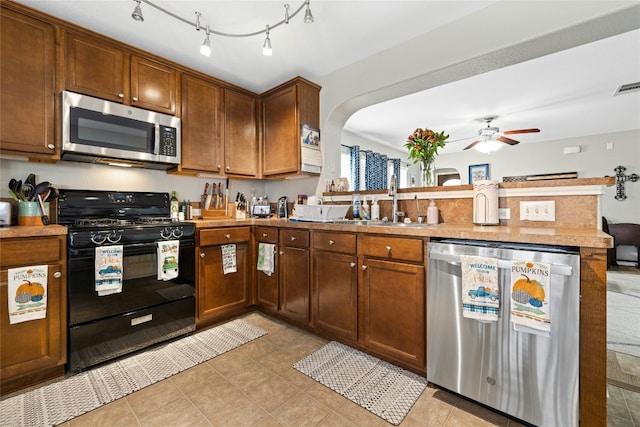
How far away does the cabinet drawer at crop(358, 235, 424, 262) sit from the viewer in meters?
1.70

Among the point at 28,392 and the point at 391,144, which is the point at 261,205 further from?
the point at 391,144

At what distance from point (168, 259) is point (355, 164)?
11.9 ft

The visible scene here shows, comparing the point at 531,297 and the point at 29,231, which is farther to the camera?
the point at 29,231

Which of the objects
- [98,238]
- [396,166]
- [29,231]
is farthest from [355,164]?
[29,231]

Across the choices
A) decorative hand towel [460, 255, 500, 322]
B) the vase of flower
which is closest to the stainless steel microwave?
the vase of flower

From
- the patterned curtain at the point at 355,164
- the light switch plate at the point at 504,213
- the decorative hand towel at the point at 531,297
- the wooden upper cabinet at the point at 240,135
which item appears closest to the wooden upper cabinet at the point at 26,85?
the wooden upper cabinet at the point at 240,135

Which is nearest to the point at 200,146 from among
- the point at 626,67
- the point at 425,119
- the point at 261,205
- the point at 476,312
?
the point at 261,205

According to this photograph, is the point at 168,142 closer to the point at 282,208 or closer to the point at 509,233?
the point at 282,208

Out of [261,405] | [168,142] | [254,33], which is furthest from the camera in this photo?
[168,142]

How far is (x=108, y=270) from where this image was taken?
74.4 inches

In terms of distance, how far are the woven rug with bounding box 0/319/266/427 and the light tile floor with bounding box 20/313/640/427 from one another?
8 cm

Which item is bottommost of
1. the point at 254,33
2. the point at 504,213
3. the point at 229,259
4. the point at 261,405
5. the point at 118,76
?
the point at 261,405

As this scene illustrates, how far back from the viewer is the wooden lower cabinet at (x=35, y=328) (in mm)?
1599

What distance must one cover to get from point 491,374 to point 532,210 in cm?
103
